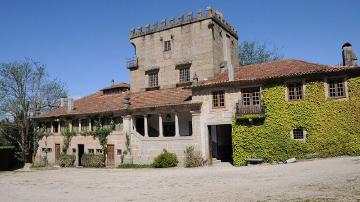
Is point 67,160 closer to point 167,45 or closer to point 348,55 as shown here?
point 167,45

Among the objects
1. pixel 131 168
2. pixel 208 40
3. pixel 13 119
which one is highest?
pixel 208 40

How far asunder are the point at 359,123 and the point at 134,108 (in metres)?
18.5

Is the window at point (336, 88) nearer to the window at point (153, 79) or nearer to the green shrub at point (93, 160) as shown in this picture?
the window at point (153, 79)

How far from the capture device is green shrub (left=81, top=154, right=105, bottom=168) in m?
33.8

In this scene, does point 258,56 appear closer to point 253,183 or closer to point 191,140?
point 191,140

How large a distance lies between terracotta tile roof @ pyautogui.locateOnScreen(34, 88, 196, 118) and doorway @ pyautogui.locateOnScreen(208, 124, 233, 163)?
13.1ft

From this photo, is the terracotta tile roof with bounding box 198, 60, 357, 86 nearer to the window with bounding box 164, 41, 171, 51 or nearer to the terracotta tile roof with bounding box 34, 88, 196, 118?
the terracotta tile roof with bounding box 34, 88, 196, 118

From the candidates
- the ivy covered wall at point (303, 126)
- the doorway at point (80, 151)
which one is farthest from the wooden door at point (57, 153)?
the ivy covered wall at point (303, 126)

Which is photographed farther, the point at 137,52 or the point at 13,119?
the point at 13,119

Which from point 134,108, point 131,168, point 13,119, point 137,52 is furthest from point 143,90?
point 13,119

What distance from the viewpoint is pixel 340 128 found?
23578 mm

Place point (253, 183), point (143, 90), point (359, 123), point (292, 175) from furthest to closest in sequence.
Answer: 1. point (143, 90)
2. point (359, 123)
3. point (292, 175)
4. point (253, 183)

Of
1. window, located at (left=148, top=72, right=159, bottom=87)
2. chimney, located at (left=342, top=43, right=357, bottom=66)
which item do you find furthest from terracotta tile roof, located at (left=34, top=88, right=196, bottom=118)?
chimney, located at (left=342, top=43, right=357, bottom=66)

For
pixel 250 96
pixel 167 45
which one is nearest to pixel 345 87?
pixel 250 96
